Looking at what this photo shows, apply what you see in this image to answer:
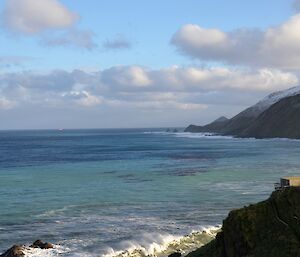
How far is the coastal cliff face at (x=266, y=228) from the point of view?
62.8 feet

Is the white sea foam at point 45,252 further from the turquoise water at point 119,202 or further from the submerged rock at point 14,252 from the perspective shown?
the submerged rock at point 14,252

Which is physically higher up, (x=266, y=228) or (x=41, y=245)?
(x=266, y=228)

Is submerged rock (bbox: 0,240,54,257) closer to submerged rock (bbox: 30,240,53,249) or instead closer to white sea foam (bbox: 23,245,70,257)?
submerged rock (bbox: 30,240,53,249)

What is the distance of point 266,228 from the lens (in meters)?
20.0

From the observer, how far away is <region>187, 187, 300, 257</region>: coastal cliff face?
19141 mm

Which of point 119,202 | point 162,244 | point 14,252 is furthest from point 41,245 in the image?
point 119,202

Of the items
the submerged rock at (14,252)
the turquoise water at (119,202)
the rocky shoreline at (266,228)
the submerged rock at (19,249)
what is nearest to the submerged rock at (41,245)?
the submerged rock at (19,249)

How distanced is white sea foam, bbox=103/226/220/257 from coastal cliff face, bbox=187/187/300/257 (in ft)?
43.2

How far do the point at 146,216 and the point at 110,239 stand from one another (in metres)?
8.63

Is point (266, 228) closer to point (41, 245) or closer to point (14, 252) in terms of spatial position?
point (14, 252)

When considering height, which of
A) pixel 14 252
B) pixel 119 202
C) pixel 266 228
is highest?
pixel 266 228

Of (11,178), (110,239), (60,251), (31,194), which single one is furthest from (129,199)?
(11,178)

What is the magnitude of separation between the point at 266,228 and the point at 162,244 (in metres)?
16.6

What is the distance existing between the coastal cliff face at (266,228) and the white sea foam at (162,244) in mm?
13153
